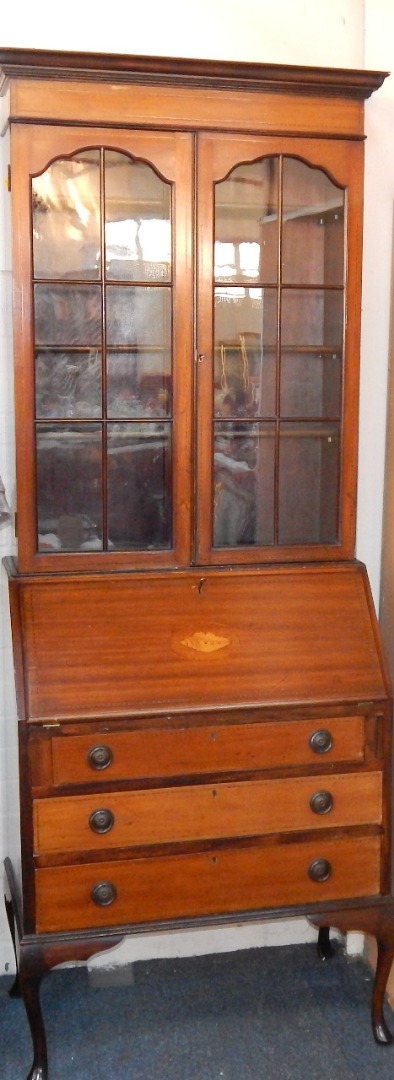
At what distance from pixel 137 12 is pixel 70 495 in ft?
3.60

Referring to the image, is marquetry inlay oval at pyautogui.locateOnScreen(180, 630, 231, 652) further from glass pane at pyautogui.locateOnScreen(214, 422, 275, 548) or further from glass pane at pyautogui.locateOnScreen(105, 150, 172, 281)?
glass pane at pyautogui.locateOnScreen(105, 150, 172, 281)

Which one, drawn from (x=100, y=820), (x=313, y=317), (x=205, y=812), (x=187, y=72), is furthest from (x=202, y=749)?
(x=187, y=72)

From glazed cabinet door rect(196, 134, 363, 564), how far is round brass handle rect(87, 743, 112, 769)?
46cm

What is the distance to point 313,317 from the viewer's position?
2.20m

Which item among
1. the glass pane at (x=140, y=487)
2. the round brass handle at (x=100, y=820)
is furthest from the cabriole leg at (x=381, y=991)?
the glass pane at (x=140, y=487)

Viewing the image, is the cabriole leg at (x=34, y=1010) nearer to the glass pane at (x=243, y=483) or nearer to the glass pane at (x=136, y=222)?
the glass pane at (x=243, y=483)

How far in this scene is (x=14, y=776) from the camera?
2.44 meters

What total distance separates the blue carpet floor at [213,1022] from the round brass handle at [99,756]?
2.30 ft

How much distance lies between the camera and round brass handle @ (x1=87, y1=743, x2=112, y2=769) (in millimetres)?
1928

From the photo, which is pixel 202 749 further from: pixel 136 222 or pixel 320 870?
pixel 136 222

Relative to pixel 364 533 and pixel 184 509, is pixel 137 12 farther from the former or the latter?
pixel 364 533

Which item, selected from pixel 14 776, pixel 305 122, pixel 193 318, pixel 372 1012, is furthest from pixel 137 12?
pixel 372 1012

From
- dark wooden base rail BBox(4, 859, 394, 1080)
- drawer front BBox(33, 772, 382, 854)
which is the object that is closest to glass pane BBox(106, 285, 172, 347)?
drawer front BBox(33, 772, 382, 854)

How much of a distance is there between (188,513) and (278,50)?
1.12 metres
